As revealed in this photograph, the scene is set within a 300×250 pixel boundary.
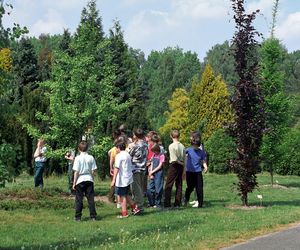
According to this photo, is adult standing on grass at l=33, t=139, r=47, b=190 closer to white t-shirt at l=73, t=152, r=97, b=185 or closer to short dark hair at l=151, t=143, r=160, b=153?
short dark hair at l=151, t=143, r=160, b=153

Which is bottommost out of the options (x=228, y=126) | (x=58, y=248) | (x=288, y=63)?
(x=58, y=248)

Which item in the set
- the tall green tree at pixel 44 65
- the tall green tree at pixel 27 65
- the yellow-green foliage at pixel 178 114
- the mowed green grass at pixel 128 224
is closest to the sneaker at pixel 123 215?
the mowed green grass at pixel 128 224

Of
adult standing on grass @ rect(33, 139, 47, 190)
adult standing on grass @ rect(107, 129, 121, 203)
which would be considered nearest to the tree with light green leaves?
adult standing on grass @ rect(33, 139, 47, 190)

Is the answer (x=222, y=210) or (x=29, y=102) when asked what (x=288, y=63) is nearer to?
(x=29, y=102)

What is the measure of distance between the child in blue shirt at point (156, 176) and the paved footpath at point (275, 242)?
14.7ft

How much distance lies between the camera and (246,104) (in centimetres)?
1455

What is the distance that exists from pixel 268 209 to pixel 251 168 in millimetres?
1198

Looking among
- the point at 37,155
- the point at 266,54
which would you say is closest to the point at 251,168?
the point at 37,155

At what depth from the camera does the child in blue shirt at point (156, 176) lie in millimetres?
14352

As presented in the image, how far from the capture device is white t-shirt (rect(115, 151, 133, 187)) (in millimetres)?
12672

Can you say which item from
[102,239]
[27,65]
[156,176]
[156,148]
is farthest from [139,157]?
[27,65]

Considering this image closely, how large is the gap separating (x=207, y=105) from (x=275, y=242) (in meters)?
40.9

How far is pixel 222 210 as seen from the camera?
1362 cm

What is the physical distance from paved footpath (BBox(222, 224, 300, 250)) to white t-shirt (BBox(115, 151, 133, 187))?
366 cm
